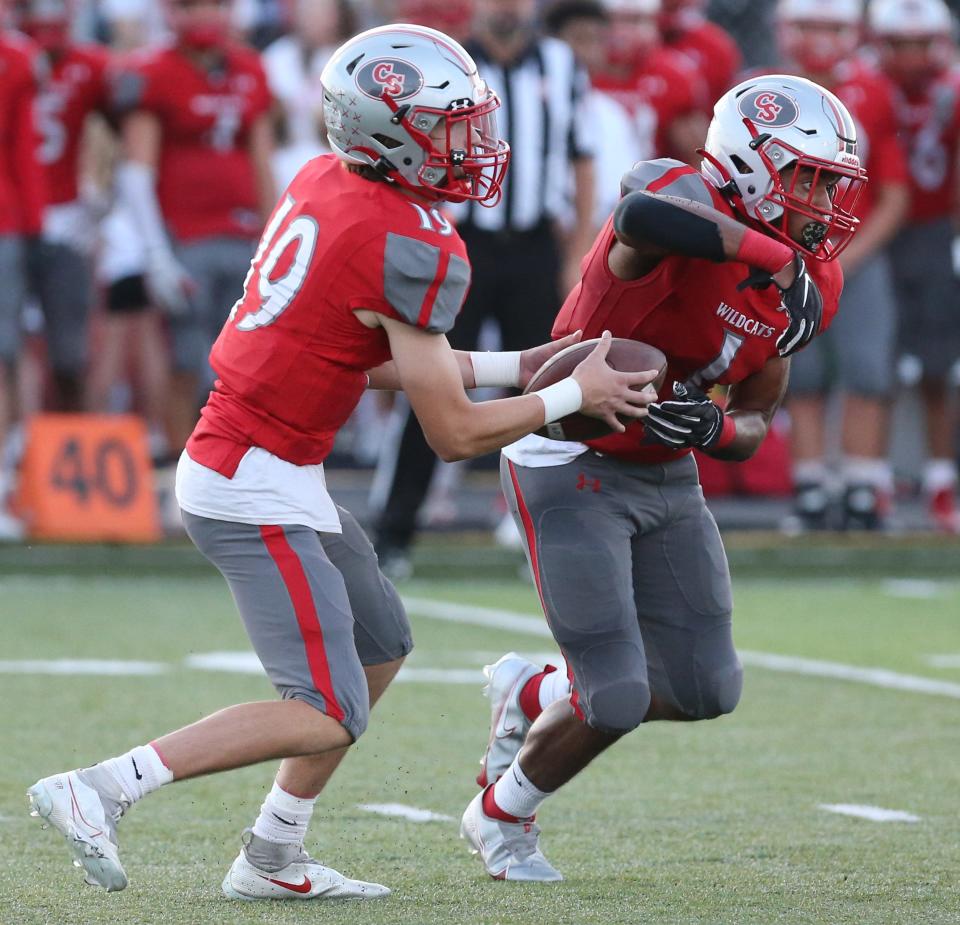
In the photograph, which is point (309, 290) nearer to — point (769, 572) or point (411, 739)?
point (411, 739)

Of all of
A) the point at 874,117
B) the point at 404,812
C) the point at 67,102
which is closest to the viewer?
the point at 404,812

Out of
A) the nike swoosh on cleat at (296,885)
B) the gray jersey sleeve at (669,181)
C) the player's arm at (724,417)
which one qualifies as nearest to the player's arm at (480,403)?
the player's arm at (724,417)

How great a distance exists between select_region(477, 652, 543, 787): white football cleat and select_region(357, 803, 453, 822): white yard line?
5.4 inches

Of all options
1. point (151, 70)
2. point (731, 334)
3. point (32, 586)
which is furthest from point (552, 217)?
point (731, 334)

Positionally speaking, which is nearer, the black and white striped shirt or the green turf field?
the green turf field

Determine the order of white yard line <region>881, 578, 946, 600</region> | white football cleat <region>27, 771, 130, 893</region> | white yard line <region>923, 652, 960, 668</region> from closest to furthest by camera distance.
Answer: white football cleat <region>27, 771, 130, 893</region> → white yard line <region>923, 652, 960, 668</region> → white yard line <region>881, 578, 946, 600</region>

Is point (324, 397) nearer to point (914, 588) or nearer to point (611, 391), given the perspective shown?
point (611, 391)

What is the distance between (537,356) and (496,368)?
3.2 inches

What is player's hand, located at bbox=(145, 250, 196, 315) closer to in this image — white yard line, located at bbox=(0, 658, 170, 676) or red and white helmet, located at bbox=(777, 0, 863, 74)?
white yard line, located at bbox=(0, 658, 170, 676)

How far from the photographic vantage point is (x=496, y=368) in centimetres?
397

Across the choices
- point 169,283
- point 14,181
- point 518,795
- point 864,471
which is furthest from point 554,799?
point 864,471

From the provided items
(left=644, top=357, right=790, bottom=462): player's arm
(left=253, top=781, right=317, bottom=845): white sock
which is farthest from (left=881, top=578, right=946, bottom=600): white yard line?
(left=253, top=781, right=317, bottom=845): white sock

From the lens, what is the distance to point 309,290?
357 cm

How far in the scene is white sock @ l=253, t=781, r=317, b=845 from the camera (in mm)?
3717
